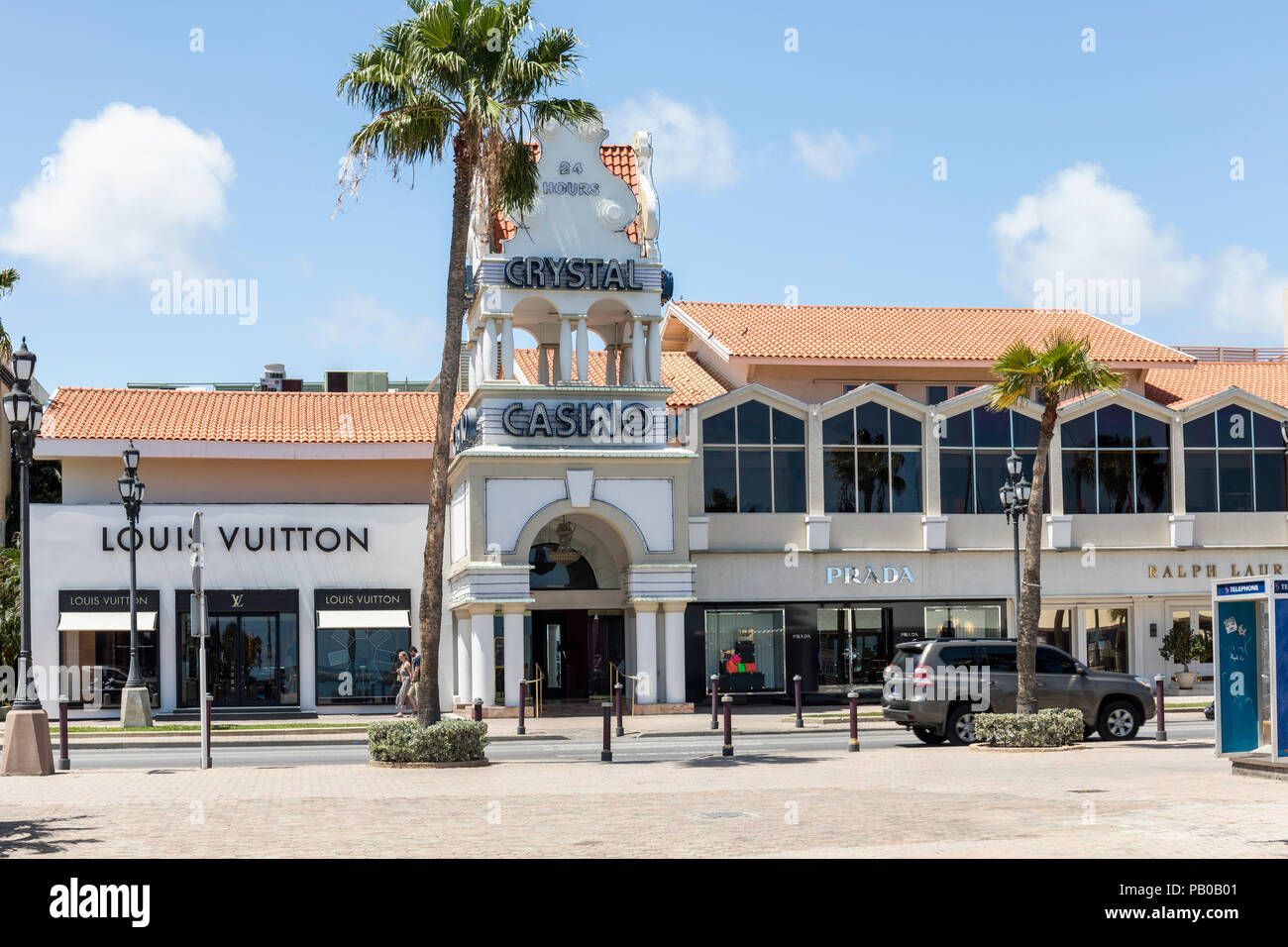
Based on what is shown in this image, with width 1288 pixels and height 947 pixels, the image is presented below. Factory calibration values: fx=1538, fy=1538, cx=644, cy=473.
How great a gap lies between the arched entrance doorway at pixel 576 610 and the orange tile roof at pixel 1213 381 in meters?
17.9

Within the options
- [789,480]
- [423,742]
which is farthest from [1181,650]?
[423,742]

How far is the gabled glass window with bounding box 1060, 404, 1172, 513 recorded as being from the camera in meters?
42.7

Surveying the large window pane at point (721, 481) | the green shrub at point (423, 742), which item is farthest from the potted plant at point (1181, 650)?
the green shrub at point (423, 742)

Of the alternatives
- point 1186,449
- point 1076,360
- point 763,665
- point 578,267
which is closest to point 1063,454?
point 1186,449

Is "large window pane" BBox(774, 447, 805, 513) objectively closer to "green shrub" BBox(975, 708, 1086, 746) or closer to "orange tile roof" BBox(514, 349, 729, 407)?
"orange tile roof" BBox(514, 349, 729, 407)

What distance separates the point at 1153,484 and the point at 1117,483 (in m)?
1.09

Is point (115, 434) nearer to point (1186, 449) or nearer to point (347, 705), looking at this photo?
point (347, 705)

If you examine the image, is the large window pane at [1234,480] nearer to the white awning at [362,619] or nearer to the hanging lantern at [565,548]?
the hanging lantern at [565,548]

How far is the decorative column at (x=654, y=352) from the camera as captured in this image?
122 ft

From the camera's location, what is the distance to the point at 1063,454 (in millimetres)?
42562

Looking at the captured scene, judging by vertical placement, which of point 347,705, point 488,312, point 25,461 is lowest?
point 347,705

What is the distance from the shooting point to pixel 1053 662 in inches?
1035

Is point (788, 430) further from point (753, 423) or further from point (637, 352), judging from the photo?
point (637, 352)
